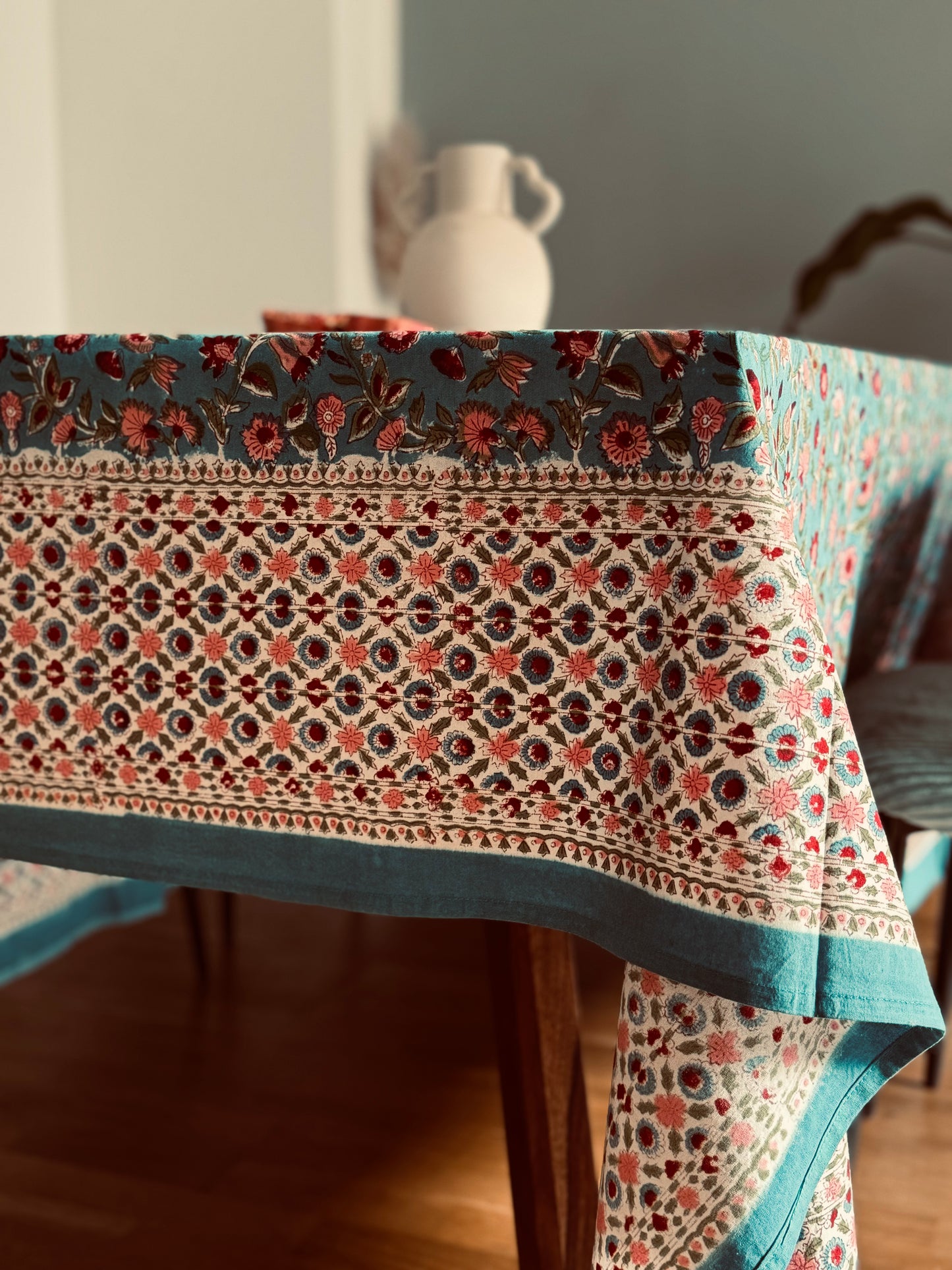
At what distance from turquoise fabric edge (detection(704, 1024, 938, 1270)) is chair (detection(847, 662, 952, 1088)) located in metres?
0.25

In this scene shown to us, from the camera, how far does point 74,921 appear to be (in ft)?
4.49

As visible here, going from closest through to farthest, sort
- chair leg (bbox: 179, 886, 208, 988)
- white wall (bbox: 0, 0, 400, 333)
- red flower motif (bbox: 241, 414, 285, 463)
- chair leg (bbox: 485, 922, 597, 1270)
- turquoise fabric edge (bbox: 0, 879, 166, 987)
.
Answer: red flower motif (bbox: 241, 414, 285, 463)
chair leg (bbox: 485, 922, 597, 1270)
turquoise fabric edge (bbox: 0, 879, 166, 987)
chair leg (bbox: 179, 886, 208, 988)
white wall (bbox: 0, 0, 400, 333)

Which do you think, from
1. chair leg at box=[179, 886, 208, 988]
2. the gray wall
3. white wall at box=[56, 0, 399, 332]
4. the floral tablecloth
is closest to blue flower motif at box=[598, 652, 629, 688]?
the floral tablecloth

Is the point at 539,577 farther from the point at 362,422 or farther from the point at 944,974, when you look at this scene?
the point at 944,974

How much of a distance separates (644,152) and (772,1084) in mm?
2284

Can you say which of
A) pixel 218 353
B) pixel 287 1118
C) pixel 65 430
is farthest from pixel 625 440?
pixel 287 1118

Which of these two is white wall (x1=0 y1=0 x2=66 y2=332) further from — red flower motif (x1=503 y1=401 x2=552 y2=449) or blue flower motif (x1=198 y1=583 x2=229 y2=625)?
red flower motif (x1=503 y1=401 x2=552 y2=449)

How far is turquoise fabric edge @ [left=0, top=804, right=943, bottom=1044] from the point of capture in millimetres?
604

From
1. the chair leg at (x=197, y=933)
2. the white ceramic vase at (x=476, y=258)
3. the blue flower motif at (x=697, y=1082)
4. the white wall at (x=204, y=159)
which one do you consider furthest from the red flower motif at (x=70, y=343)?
the white wall at (x=204, y=159)

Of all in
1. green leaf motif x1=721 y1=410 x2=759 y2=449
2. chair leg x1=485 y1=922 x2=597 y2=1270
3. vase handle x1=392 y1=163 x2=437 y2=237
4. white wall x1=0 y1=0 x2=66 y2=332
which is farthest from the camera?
vase handle x1=392 y1=163 x2=437 y2=237

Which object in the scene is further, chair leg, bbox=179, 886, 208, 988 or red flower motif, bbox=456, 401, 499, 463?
chair leg, bbox=179, 886, 208, 988

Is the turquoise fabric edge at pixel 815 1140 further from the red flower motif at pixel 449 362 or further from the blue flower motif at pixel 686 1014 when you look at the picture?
the red flower motif at pixel 449 362

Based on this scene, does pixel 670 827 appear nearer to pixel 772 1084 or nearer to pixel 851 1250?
pixel 772 1084

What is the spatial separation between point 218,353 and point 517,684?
25 cm
